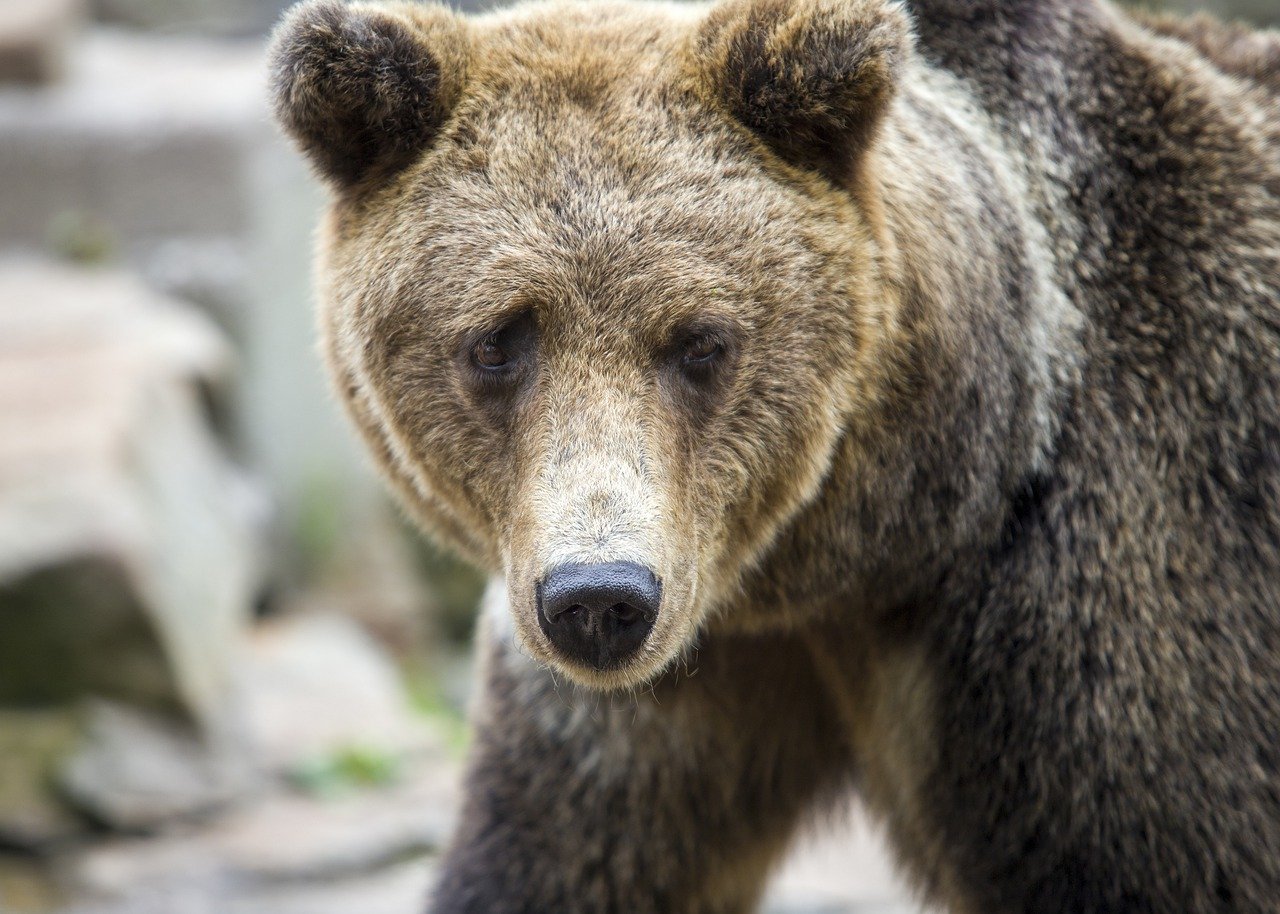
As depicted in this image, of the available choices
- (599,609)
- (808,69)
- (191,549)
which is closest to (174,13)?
(191,549)

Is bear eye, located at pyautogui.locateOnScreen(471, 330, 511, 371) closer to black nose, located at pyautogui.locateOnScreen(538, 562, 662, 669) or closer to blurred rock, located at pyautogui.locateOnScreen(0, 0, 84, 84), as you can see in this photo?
black nose, located at pyautogui.locateOnScreen(538, 562, 662, 669)

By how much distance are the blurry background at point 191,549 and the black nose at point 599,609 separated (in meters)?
1.42

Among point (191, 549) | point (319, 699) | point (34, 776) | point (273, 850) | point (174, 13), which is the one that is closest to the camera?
point (34, 776)

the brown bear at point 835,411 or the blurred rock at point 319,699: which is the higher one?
the brown bear at point 835,411

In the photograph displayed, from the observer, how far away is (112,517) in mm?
7520

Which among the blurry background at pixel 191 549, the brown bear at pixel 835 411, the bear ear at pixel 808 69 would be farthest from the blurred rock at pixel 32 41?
the bear ear at pixel 808 69

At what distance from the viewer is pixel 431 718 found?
10422 millimetres

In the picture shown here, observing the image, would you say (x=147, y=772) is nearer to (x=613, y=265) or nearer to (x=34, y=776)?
(x=34, y=776)

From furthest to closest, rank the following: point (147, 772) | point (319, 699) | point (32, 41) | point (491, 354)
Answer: point (32, 41) → point (319, 699) → point (147, 772) → point (491, 354)

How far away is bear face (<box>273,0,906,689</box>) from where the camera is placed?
11.8 ft

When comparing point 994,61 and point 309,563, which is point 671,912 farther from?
point 309,563

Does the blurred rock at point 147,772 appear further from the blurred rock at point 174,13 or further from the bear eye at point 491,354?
the blurred rock at point 174,13

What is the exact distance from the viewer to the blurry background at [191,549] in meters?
7.29

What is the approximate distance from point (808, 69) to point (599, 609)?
52.7 inches
